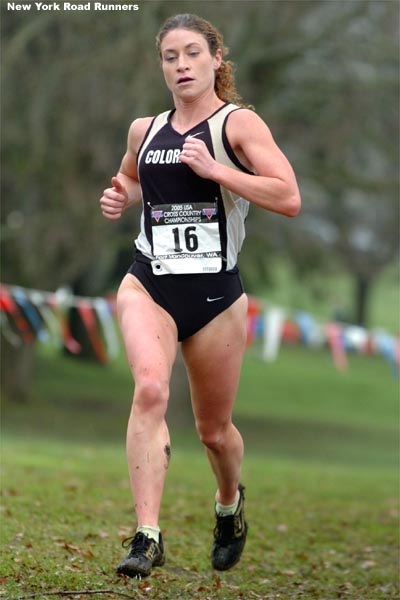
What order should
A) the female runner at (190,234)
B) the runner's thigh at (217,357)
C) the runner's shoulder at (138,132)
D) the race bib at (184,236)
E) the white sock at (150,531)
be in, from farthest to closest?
the runner's shoulder at (138,132) < the runner's thigh at (217,357) < the race bib at (184,236) < the female runner at (190,234) < the white sock at (150,531)

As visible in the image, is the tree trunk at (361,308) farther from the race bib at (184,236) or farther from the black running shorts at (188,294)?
the race bib at (184,236)

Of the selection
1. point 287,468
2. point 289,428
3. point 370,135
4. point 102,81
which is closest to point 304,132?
point 370,135

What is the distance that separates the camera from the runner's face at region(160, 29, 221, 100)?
6.00 metres

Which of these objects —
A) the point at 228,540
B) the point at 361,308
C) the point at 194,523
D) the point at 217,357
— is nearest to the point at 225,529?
the point at 228,540

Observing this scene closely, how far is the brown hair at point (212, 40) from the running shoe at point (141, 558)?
217 centimetres

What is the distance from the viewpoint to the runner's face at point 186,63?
6.00 m

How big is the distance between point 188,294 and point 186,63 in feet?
3.63

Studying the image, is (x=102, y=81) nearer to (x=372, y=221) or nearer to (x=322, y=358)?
(x=372, y=221)

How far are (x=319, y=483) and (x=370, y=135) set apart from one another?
9599 millimetres

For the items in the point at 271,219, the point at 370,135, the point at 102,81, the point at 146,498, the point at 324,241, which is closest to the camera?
the point at 146,498

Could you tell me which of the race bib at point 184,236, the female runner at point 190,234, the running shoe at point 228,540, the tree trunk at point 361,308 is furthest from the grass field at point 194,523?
the tree trunk at point 361,308

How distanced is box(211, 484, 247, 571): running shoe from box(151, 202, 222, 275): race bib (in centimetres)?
165

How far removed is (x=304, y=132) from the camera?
77.4ft

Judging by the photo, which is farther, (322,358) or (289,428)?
(322,358)
